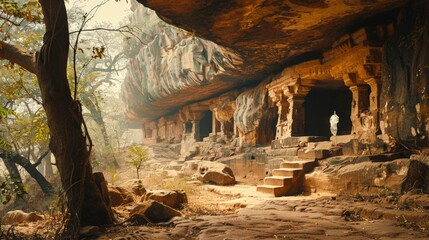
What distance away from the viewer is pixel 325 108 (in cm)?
1230

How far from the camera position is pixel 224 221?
4.03 meters

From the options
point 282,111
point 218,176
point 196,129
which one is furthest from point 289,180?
point 196,129

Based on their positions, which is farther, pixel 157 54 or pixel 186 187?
pixel 157 54

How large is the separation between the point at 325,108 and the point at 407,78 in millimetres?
5838

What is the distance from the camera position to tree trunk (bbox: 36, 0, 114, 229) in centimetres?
368

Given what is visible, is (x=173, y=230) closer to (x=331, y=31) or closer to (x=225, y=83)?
(x=331, y=31)

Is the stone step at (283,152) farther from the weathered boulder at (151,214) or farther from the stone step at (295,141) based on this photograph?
the weathered boulder at (151,214)

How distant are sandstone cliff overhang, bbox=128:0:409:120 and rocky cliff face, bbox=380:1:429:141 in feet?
1.80

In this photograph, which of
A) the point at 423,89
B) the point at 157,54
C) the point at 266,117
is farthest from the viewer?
the point at 157,54

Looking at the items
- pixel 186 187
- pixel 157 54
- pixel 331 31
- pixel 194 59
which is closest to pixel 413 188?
pixel 331 31

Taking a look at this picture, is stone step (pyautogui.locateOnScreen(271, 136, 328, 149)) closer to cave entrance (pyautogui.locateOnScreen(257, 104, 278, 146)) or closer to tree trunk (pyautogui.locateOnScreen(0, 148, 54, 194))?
cave entrance (pyautogui.locateOnScreen(257, 104, 278, 146))

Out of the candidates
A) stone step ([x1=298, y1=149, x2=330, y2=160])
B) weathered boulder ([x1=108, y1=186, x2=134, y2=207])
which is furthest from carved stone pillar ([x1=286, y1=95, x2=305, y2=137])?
weathered boulder ([x1=108, y1=186, x2=134, y2=207])

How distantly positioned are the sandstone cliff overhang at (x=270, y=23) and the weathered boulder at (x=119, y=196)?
3.43 metres

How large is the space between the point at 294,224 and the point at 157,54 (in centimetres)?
1368
